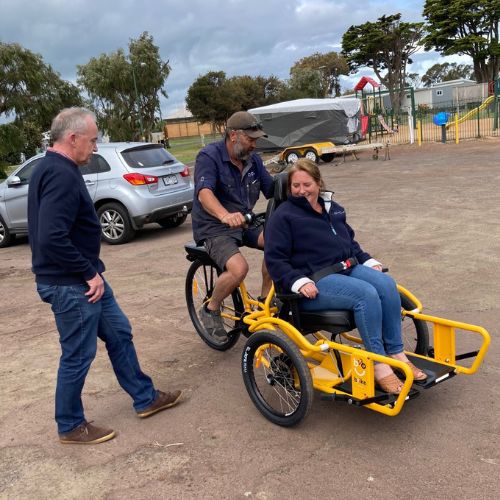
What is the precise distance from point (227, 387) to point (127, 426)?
30.2 inches

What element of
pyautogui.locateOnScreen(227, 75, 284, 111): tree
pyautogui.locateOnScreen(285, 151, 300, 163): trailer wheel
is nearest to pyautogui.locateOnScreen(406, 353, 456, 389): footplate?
pyautogui.locateOnScreen(285, 151, 300, 163): trailer wheel

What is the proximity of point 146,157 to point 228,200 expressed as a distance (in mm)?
5586

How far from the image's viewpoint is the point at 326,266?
3541 mm

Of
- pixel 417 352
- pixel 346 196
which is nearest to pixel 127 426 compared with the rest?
pixel 417 352

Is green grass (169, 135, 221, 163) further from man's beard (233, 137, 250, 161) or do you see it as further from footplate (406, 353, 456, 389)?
footplate (406, 353, 456, 389)

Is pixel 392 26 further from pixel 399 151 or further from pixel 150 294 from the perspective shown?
pixel 150 294

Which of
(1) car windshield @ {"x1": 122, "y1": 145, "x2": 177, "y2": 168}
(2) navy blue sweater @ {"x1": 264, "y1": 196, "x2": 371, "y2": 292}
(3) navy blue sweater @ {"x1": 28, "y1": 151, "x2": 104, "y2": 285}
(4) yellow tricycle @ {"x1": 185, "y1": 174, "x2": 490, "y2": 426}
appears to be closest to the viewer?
(3) navy blue sweater @ {"x1": 28, "y1": 151, "x2": 104, "y2": 285}

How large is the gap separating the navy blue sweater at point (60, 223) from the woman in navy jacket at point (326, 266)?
113cm

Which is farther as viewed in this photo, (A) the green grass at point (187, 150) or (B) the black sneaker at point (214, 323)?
(A) the green grass at point (187, 150)

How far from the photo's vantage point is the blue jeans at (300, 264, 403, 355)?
10.6ft

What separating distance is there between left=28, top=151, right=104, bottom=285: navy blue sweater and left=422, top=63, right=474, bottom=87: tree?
114 metres

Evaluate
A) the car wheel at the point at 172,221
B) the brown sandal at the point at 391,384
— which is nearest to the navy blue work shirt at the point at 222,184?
the brown sandal at the point at 391,384

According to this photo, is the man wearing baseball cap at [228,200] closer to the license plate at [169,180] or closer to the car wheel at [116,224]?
the car wheel at [116,224]

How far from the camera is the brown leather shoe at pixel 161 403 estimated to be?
3.61m
